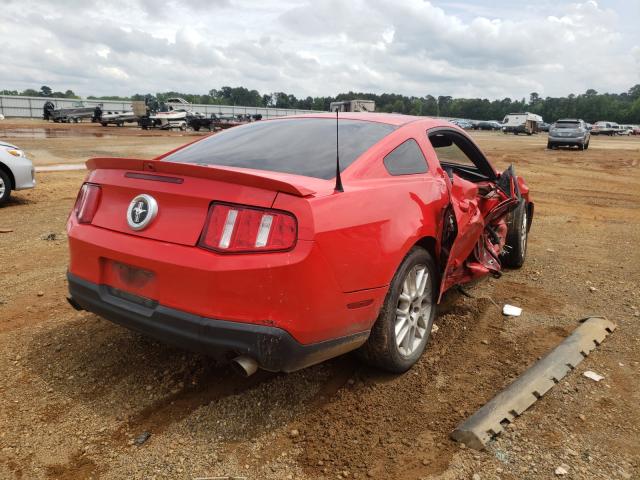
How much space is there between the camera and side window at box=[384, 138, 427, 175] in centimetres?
308

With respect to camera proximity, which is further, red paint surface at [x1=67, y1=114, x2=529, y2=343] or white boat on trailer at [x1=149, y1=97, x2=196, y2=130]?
white boat on trailer at [x1=149, y1=97, x2=196, y2=130]

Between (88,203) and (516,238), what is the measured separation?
13.3 feet

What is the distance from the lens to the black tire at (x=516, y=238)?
5199 mm

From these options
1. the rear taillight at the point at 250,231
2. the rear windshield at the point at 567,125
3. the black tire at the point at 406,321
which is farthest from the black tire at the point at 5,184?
the rear windshield at the point at 567,125

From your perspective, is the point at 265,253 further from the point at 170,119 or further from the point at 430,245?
the point at 170,119

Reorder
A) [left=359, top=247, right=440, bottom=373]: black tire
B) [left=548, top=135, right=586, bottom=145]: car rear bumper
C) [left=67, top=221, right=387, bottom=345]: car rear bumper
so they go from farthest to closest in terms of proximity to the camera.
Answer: [left=548, top=135, right=586, bottom=145]: car rear bumper < [left=359, top=247, right=440, bottom=373]: black tire < [left=67, top=221, right=387, bottom=345]: car rear bumper

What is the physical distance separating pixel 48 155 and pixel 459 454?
16266mm

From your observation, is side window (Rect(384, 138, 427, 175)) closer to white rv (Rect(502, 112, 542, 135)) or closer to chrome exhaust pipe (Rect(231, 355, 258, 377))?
chrome exhaust pipe (Rect(231, 355, 258, 377))

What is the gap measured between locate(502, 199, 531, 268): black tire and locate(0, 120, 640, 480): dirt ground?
828mm

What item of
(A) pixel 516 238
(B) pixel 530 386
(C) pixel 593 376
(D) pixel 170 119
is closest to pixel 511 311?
(C) pixel 593 376

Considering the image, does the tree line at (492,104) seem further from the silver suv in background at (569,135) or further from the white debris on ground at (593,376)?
the white debris on ground at (593,376)

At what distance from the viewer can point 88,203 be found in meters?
2.88

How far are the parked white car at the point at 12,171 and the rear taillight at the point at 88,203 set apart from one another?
5.83m

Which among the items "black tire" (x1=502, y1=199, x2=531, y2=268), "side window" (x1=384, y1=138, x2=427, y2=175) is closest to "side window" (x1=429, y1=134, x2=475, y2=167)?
"side window" (x1=384, y1=138, x2=427, y2=175)
